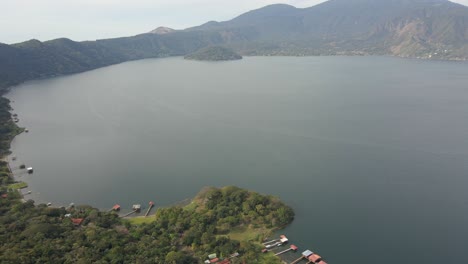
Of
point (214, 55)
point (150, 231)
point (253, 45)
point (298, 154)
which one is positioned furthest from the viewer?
point (253, 45)

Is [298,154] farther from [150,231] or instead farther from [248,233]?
[150,231]

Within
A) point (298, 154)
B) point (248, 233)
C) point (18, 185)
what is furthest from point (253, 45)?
point (248, 233)

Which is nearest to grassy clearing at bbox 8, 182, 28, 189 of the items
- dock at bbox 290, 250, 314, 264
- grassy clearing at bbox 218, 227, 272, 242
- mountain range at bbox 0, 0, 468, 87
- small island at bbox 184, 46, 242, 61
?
grassy clearing at bbox 218, 227, 272, 242

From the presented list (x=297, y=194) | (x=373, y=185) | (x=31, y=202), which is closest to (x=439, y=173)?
(x=373, y=185)

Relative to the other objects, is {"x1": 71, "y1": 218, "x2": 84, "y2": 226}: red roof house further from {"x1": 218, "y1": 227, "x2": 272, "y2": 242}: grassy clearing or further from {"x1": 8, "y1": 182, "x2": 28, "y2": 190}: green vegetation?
{"x1": 8, "y1": 182, "x2": 28, "y2": 190}: green vegetation

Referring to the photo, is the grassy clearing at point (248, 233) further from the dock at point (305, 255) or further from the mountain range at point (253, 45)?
the mountain range at point (253, 45)

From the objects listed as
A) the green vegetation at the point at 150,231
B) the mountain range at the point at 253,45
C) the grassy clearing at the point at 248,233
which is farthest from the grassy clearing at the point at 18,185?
the mountain range at the point at 253,45
